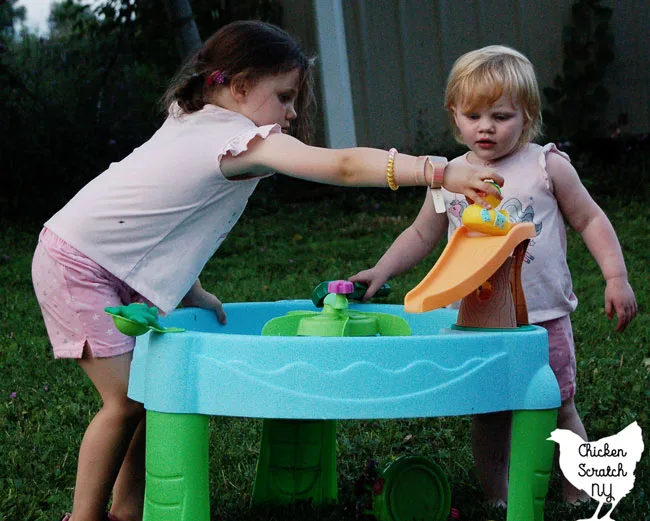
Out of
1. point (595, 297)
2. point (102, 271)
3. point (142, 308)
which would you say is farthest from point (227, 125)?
point (595, 297)

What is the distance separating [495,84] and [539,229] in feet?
1.26

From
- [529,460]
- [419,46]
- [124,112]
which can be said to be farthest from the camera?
[419,46]

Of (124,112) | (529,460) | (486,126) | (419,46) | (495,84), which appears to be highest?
(419,46)

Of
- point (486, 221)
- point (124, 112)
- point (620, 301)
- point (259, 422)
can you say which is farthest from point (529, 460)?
point (124, 112)

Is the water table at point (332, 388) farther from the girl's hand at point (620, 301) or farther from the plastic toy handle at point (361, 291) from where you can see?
the plastic toy handle at point (361, 291)

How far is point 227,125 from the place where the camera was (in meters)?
2.29

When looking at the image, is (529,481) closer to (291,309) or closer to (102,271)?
(291,309)

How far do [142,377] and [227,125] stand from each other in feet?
2.14

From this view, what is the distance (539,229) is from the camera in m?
2.59

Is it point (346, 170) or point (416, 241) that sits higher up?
point (346, 170)

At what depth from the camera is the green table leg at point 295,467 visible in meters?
2.59

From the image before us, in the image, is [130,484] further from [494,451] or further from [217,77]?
[217,77]

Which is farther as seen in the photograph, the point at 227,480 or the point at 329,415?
the point at 227,480

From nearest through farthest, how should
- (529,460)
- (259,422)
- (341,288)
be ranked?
(529,460) < (341,288) < (259,422)
